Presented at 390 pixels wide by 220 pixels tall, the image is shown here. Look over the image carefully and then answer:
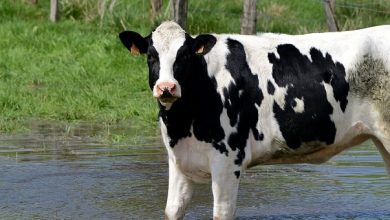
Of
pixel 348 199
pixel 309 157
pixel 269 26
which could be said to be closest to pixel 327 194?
pixel 348 199

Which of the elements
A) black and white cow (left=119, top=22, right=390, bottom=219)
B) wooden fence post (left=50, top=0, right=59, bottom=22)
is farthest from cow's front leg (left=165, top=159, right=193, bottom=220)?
wooden fence post (left=50, top=0, right=59, bottom=22)

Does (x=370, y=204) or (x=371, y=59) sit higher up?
(x=371, y=59)

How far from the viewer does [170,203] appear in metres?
7.49

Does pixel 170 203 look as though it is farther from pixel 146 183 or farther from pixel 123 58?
pixel 123 58

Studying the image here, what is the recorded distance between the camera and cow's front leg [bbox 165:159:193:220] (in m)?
7.45

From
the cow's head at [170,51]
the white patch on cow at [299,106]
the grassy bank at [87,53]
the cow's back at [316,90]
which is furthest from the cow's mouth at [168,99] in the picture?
the grassy bank at [87,53]

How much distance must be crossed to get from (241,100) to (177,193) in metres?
0.77

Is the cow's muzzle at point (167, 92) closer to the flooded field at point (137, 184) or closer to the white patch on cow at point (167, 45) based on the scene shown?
the white patch on cow at point (167, 45)

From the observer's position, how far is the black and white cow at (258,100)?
7258 mm

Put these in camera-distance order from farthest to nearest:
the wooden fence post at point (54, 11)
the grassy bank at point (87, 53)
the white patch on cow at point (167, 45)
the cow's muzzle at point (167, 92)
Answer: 1. the wooden fence post at point (54, 11)
2. the grassy bank at point (87, 53)
3. the white patch on cow at point (167, 45)
4. the cow's muzzle at point (167, 92)

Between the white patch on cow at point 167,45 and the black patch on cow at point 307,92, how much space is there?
0.74 meters

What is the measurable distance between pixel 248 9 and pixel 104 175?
6.61m

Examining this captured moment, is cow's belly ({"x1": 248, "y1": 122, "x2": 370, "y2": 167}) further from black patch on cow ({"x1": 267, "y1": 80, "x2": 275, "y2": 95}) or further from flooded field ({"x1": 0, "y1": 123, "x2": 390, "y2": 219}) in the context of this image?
A: flooded field ({"x1": 0, "y1": 123, "x2": 390, "y2": 219})

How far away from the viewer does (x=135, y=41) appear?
734cm
